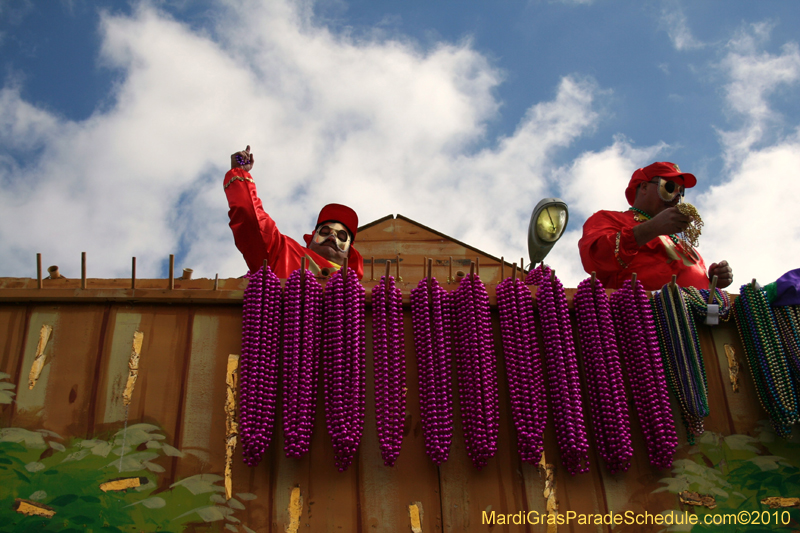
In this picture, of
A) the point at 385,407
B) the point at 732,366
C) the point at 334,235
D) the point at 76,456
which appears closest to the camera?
the point at 76,456

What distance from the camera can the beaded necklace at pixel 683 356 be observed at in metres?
3.08

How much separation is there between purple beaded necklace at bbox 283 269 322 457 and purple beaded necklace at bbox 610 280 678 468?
1.49 metres

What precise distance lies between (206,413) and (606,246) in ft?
8.24

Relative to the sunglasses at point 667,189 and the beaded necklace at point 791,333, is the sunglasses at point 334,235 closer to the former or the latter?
the sunglasses at point 667,189

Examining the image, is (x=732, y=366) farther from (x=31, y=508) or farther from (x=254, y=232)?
(x=31, y=508)

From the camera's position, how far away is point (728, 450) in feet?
10.2

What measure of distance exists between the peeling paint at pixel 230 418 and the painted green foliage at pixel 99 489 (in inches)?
1.8

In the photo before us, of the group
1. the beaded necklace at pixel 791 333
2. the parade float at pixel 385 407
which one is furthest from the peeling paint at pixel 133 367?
the beaded necklace at pixel 791 333

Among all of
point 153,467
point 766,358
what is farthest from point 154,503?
point 766,358

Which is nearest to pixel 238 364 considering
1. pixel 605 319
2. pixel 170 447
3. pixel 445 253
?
pixel 170 447

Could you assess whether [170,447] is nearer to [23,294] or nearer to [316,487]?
[316,487]

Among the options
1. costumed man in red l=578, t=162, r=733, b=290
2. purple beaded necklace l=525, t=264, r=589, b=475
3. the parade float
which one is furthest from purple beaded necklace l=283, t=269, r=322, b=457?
costumed man in red l=578, t=162, r=733, b=290

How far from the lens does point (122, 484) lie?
2764mm

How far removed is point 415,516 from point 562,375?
2.98 ft
